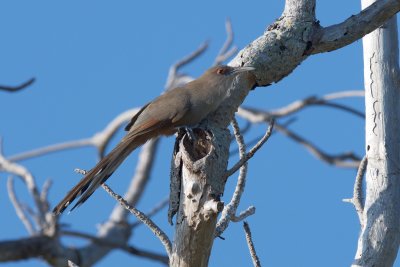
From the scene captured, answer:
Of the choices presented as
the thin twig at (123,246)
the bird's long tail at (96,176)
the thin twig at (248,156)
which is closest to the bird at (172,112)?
the bird's long tail at (96,176)

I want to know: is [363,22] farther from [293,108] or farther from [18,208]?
[293,108]

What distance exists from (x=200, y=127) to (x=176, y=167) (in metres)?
0.53

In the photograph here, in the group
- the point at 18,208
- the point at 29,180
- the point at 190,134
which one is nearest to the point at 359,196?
the point at 190,134

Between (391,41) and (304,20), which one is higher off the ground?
(391,41)

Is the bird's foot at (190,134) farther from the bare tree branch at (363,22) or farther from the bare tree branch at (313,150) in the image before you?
the bare tree branch at (313,150)

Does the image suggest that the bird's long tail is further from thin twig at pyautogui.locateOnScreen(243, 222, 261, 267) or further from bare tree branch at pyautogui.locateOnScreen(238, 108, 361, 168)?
bare tree branch at pyautogui.locateOnScreen(238, 108, 361, 168)

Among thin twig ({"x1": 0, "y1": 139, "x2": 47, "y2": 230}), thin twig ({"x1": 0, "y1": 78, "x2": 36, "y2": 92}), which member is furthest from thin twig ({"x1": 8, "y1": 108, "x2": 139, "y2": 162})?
thin twig ({"x1": 0, "y1": 78, "x2": 36, "y2": 92})

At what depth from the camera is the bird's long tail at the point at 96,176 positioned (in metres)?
4.78

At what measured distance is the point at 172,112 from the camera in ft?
19.3

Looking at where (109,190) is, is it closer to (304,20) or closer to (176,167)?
(176,167)

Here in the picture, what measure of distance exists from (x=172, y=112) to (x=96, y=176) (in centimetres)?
101

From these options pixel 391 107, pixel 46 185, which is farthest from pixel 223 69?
pixel 46 185

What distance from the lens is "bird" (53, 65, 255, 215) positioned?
17.0 feet

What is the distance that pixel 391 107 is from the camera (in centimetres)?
573
